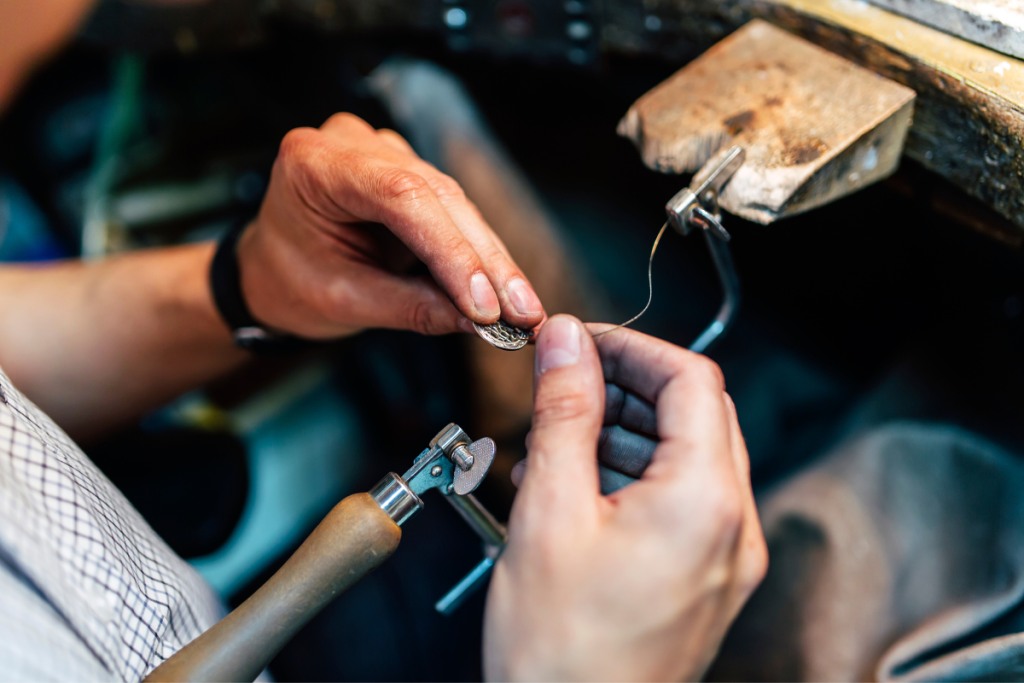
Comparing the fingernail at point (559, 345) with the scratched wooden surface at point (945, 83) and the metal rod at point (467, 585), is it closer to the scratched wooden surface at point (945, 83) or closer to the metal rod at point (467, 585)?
the metal rod at point (467, 585)

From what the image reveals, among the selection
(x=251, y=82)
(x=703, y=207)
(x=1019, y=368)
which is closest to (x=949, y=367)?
(x=1019, y=368)

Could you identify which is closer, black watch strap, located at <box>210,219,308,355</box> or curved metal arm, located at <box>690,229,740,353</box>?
curved metal arm, located at <box>690,229,740,353</box>

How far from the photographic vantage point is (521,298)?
53 centimetres

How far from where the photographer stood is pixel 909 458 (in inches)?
27.5

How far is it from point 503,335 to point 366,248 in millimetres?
215

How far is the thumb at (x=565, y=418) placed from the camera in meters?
0.42

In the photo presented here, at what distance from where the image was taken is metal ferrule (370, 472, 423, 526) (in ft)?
1.51

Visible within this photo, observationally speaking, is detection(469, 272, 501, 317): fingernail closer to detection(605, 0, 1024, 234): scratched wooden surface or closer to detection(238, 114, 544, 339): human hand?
detection(238, 114, 544, 339): human hand

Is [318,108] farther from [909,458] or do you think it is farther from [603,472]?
[909,458]

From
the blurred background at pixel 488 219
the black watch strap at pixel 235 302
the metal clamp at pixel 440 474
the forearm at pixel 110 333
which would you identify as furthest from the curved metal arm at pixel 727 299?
the forearm at pixel 110 333

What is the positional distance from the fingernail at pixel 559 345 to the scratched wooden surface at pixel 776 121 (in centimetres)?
23

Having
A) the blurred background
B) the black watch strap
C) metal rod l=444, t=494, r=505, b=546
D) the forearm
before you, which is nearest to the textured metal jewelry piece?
metal rod l=444, t=494, r=505, b=546

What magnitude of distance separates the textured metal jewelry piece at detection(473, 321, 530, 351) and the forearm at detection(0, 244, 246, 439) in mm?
457

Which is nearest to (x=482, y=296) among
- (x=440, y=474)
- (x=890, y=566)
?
(x=440, y=474)
